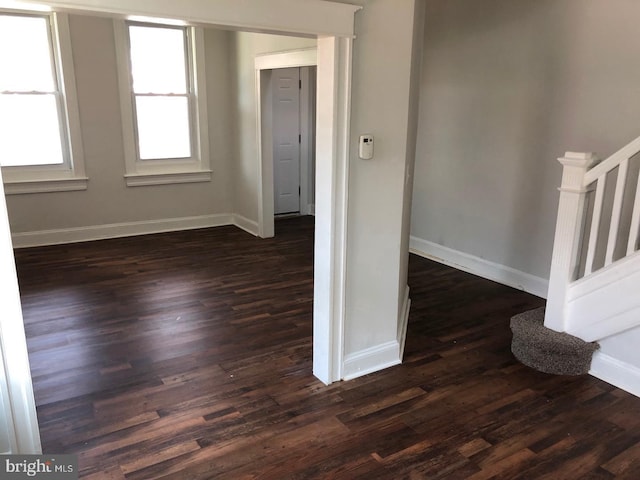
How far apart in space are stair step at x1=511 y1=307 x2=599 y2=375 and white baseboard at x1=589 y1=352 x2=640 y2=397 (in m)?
0.05

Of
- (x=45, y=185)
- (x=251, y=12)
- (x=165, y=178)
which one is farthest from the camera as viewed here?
(x=165, y=178)

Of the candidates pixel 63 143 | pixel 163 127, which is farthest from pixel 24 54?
pixel 163 127

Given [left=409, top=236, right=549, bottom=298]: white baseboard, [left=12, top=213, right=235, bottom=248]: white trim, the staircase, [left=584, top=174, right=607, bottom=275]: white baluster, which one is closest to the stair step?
the staircase

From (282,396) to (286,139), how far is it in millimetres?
4635

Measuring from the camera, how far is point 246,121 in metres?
6.02

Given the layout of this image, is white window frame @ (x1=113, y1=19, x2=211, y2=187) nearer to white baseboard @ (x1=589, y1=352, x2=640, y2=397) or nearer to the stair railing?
the stair railing

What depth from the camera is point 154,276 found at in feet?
15.4

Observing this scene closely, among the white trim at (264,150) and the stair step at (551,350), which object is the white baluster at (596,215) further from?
the white trim at (264,150)

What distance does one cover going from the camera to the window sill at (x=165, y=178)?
19.4 feet

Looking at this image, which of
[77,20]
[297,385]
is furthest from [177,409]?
[77,20]

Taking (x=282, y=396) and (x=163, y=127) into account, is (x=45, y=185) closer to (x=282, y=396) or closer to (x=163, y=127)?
(x=163, y=127)

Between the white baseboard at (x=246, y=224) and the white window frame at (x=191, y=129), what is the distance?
612 mm

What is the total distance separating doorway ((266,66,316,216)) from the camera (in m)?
6.69

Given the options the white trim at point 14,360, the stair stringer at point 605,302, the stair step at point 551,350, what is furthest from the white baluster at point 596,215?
the white trim at point 14,360
